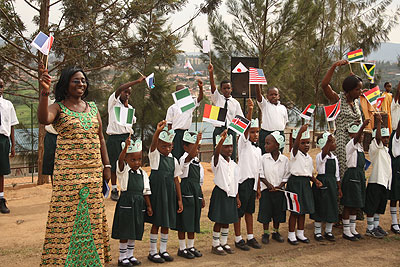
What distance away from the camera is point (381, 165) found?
7.21 meters

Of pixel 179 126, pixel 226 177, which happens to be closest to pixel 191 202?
pixel 226 177

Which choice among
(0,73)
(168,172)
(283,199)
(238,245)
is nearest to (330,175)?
(283,199)

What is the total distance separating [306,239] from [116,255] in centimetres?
265

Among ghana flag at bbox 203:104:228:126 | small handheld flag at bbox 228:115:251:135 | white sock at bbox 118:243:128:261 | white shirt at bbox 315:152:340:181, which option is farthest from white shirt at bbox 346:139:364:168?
white sock at bbox 118:243:128:261

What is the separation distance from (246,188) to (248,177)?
0.16 metres

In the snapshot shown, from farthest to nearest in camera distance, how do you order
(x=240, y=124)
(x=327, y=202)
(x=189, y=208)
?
1. (x=327, y=202)
2. (x=240, y=124)
3. (x=189, y=208)

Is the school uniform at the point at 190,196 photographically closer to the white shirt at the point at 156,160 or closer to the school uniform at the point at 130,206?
the white shirt at the point at 156,160

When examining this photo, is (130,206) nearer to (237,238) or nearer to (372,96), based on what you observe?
(237,238)

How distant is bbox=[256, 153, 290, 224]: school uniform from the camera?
6723 millimetres

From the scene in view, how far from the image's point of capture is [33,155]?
11.7 m

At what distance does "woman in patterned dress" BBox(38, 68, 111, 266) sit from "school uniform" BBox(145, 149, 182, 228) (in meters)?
→ 1.24

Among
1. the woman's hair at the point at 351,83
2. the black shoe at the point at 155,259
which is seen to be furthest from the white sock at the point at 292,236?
the woman's hair at the point at 351,83

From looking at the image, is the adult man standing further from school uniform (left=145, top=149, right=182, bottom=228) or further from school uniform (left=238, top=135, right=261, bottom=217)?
school uniform (left=238, top=135, right=261, bottom=217)

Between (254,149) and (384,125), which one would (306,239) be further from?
(384,125)
